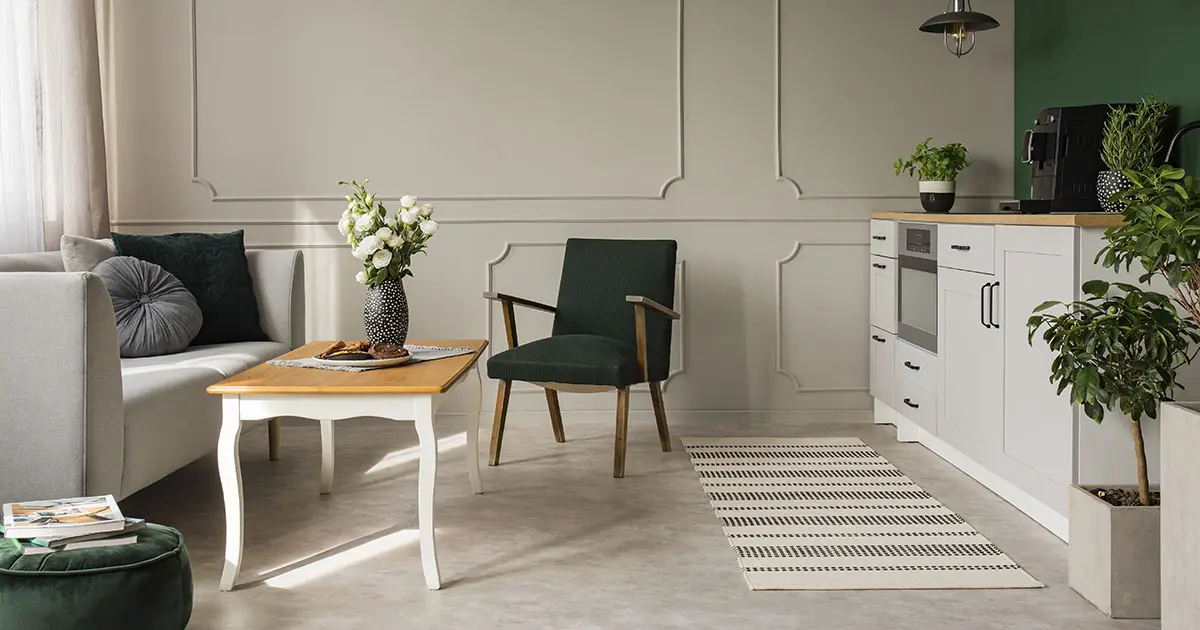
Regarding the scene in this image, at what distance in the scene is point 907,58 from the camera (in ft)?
16.1

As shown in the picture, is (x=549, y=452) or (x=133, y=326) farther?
(x=549, y=452)

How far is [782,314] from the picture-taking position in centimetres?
497

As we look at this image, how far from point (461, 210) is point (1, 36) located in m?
1.93

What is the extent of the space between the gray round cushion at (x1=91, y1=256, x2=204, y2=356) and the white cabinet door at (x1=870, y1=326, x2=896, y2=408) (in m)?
2.81

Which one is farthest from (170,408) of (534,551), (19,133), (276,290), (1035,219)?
(1035,219)

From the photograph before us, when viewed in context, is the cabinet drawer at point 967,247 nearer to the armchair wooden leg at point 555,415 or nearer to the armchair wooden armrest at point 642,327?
the armchair wooden armrest at point 642,327

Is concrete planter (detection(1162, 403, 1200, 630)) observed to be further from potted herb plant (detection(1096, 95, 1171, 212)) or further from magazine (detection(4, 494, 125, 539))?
magazine (detection(4, 494, 125, 539))

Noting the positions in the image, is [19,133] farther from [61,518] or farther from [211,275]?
Result: [61,518]

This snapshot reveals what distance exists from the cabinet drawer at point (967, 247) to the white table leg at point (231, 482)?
232 cm

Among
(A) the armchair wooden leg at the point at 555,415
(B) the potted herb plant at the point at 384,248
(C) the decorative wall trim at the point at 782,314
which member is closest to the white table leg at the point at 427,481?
(B) the potted herb plant at the point at 384,248

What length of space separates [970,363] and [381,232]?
1988mm

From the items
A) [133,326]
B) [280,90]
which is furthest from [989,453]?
[280,90]

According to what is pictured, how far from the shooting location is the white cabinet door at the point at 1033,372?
2879mm

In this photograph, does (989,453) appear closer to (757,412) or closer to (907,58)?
(757,412)
